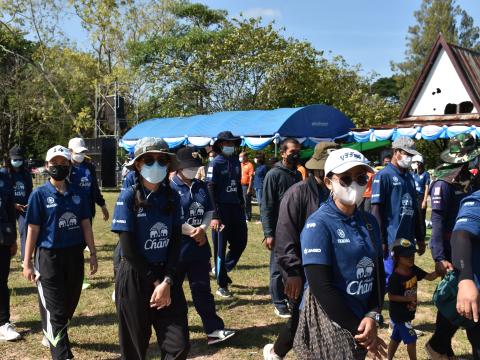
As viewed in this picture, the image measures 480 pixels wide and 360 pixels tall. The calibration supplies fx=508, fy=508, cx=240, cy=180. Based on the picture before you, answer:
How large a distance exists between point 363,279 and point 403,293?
189 cm

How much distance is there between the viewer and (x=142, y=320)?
342cm

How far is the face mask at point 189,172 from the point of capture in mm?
5397

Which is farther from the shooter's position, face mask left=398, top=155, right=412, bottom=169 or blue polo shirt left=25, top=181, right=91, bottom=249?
face mask left=398, top=155, right=412, bottom=169

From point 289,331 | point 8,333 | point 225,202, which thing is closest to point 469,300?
point 289,331

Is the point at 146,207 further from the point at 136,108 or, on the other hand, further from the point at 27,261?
the point at 136,108

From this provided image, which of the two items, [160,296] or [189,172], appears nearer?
[160,296]

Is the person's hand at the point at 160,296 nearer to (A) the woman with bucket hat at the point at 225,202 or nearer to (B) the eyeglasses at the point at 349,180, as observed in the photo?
(B) the eyeglasses at the point at 349,180

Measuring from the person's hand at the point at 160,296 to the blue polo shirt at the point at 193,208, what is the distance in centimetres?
183

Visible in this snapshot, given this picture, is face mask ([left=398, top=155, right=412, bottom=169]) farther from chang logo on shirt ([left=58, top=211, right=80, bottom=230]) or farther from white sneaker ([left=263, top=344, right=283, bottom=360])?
chang logo on shirt ([left=58, top=211, right=80, bottom=230])

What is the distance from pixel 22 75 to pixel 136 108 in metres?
9.64

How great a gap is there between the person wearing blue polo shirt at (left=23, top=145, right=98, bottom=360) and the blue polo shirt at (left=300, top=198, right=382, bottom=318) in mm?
2753

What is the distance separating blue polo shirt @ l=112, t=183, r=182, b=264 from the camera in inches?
133

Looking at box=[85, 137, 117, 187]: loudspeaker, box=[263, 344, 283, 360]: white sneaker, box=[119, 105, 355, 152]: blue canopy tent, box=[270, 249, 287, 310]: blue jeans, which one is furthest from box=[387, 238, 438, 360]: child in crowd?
box=[85, 137, 117, 187]: loudspeaker

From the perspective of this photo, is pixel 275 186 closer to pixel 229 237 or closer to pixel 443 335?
pixel 229 237
